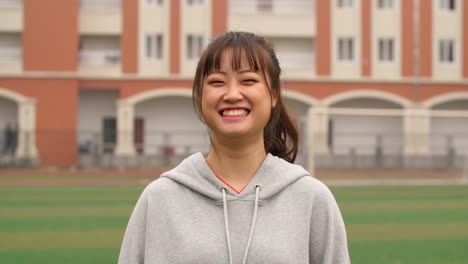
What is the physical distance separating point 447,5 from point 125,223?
1149 inches

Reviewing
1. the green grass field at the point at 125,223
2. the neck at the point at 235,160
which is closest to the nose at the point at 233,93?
the neck at the point at 235,160

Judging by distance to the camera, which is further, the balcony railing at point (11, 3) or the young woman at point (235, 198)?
the balcony railing at point (11, 3)

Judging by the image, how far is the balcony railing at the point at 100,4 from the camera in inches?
1399

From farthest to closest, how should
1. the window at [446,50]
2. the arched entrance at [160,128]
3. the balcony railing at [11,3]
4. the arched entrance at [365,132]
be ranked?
the window at [446,50]
the balcony railing at [11,3]
the arched entrance at [365,132]
the arched entrance at [160,128]

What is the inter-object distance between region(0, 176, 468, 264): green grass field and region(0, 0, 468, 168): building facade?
42.0 ft

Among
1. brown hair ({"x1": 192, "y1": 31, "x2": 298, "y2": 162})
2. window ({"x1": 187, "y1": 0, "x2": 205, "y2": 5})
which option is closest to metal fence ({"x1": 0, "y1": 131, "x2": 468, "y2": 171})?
window ({"x1": 187, "y1": 0, "x2": 205, "y2": 5})

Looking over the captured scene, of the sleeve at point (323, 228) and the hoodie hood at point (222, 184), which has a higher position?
the hoodie hood at point (222, 184)

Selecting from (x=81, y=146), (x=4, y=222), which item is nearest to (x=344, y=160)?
(x=81, y=146)

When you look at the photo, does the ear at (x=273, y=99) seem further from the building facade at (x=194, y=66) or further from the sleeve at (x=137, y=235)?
the building facade at (x=194, y=66)

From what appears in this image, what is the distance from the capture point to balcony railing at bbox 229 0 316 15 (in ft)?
119

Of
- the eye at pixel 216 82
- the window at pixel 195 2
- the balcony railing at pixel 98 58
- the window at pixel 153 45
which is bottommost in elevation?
the eye at pixel 216 82

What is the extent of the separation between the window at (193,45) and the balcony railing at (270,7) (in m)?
2.26

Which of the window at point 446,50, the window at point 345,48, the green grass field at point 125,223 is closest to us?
the green grass field at point 125,223

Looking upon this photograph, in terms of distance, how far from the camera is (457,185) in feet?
80.4
